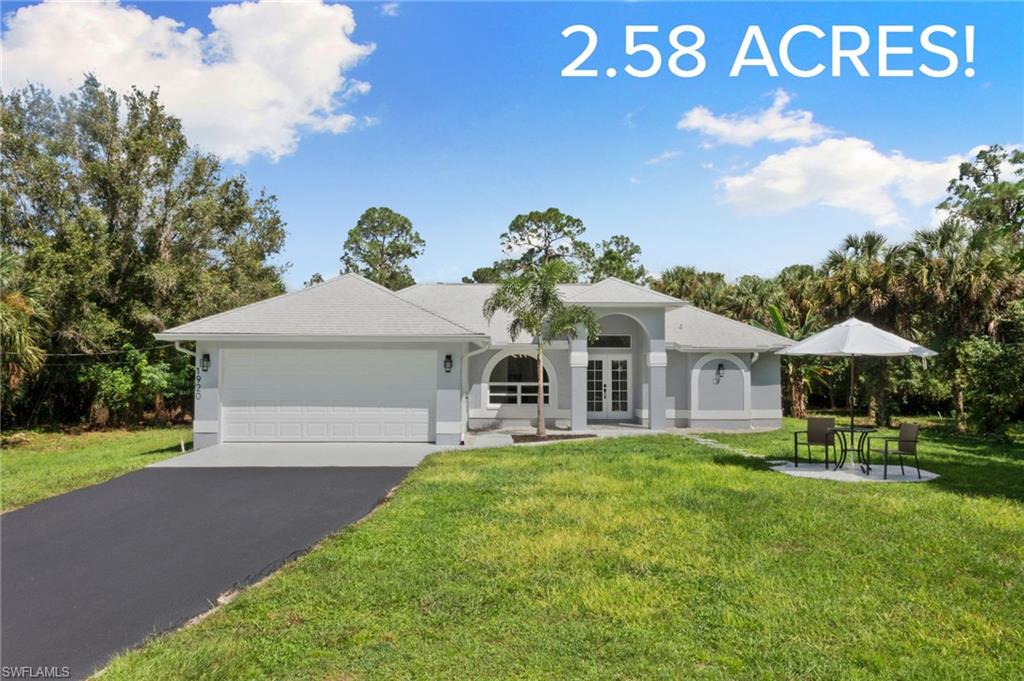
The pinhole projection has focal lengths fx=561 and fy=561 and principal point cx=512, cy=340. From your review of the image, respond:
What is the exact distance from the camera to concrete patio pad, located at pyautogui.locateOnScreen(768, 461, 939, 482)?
10234 millimetres

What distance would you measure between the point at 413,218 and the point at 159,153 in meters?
26.7

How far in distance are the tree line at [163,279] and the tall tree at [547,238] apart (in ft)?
66.3

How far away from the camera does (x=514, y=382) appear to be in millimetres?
19578

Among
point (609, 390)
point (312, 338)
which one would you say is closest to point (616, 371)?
point (609, 390)

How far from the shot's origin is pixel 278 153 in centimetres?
1961

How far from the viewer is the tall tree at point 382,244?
47.5 metres

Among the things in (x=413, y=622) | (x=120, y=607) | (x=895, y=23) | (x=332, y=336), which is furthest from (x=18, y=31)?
(x=895, y=23)

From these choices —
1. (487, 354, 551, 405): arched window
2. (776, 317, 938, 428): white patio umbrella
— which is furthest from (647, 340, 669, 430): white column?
(776, 317, 938, 428): white patio umbrella

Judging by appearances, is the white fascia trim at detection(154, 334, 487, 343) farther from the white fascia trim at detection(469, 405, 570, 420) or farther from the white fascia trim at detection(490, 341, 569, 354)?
the white fascia trim at detection(469, 405, 570, 420)

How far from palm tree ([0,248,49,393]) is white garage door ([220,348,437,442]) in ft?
18.7

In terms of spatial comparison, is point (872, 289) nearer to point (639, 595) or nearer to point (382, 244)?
point (639, 595)

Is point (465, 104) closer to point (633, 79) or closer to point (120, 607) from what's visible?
point (633, 79)

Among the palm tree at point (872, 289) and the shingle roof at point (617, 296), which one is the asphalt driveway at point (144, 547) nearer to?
the shingle roof at point (617, 296)

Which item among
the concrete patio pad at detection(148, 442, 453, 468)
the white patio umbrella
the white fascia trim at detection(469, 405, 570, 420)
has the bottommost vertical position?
the concrete patio pad at detection(148, 442, 453, 468)
